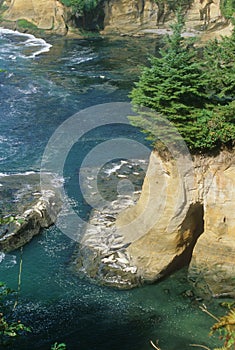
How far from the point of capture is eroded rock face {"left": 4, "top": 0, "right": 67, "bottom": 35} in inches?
2382

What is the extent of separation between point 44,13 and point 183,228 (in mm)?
48694

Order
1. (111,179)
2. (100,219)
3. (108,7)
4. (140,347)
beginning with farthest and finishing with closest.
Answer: (108,7)
(111,179)
(100,219)
(140,347)

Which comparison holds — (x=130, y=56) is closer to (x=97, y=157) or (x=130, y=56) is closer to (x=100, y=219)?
(x=97, y=157)

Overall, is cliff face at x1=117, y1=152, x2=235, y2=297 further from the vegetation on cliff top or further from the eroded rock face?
the eroded rock face

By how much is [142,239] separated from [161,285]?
1898mm

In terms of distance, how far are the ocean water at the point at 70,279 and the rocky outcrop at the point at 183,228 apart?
686 mm

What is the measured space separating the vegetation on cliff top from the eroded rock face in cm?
4452

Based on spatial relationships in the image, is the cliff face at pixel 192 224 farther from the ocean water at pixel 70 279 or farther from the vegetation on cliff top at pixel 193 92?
the vegetation on cliff top at pixel 193 92

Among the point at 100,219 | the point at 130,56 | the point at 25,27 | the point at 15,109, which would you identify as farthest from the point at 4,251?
the point at 25,27

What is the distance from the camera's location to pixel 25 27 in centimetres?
6188

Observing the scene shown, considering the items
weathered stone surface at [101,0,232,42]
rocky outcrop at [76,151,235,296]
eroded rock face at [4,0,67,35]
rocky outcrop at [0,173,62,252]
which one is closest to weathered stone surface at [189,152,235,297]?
rocky outcrop at [76,151,235,296]

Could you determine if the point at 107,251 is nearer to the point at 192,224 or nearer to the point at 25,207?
the point at 192,224

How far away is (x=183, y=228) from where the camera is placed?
62.3 ft

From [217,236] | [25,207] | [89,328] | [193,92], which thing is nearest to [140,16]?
[25,207]
